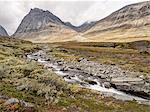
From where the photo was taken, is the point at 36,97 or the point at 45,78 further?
the point at 45,78

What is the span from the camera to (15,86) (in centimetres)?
3091

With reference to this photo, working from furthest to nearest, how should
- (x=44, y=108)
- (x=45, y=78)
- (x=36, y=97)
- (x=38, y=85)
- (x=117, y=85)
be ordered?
1. (x=117, y=85)
2. (x=45, y=78)
3. (x=38, y=85)
4. (x=36, y=97)
5. (x=44, y=108)

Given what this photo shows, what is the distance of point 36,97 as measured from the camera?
2864 centimetres

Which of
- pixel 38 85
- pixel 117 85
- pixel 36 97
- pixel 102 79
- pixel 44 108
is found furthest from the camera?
pixel 102 79

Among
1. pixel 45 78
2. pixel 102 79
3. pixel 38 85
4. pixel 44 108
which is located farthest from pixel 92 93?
pixel 102 79

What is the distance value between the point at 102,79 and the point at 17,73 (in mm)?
20475

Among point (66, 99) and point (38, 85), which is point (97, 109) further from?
point (38, 85)

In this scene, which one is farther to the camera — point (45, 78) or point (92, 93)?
point (92, 93)

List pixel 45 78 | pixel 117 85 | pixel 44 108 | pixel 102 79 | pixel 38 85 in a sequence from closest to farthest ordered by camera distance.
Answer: pixel 44 108 → pixel 38 85 → pixel 45 78 → pixel 117 85 → pixel 102 79

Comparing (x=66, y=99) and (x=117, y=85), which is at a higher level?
(x=66, y=99)

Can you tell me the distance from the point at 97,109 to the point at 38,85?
5.78 metres

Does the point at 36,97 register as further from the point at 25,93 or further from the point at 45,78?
the point at 45,78

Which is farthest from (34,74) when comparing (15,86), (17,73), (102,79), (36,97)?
(102,79)

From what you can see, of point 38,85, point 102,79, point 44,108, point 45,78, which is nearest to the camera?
point 44,108
